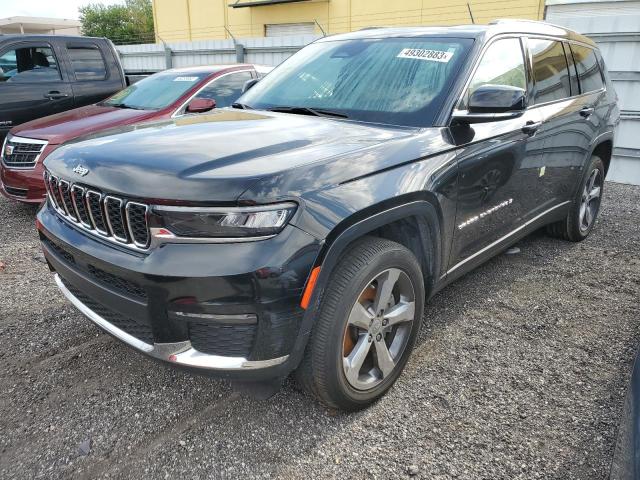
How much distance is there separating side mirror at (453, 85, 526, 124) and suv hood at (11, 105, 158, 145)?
12.7 feet

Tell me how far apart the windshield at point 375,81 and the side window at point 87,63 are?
15.6 ft

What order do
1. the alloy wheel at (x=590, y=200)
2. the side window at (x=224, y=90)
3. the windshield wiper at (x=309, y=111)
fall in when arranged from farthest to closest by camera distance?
the side window at (x=224, y=90)
the alloy wheel at (x=590, y=200)
the windshield wiper at (x=309, y=111)

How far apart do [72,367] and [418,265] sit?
197cm

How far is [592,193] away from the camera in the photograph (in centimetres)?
486

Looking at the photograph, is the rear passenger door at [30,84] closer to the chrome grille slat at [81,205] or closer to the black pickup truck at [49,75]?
A: the black pickup truck at [49,75]

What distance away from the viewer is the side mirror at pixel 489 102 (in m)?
2.63

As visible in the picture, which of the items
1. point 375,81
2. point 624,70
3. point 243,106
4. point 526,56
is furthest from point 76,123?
point 624,70

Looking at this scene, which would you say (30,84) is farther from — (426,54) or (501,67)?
(501,67)

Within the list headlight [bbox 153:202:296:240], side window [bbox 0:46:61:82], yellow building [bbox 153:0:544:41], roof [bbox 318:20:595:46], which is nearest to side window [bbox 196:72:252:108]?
side window [bbox 0:46:61:82]

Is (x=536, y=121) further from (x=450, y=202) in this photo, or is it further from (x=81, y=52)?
(x=81, y=52)

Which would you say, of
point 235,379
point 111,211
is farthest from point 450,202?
point 111,211

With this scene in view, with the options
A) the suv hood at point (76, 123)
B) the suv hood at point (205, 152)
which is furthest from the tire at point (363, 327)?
the suv hood at point (76, 123)

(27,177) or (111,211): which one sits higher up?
(111,211)

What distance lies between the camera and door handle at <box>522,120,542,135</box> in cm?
331
